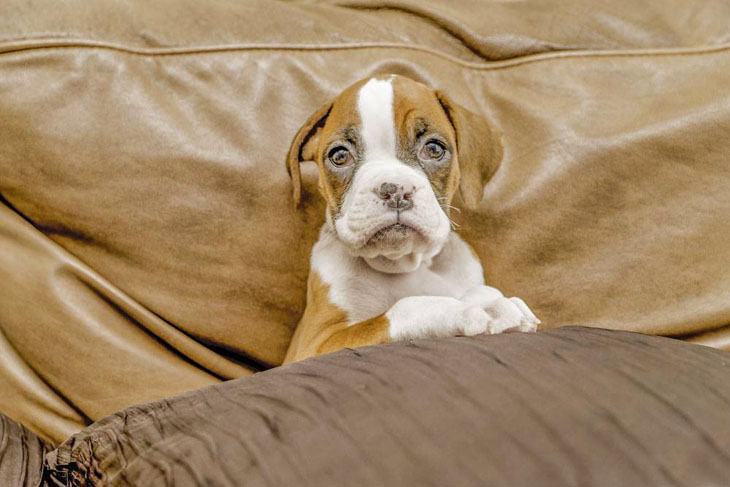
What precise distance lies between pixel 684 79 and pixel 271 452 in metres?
1.24

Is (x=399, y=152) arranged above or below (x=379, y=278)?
above

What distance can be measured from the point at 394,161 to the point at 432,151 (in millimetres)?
87

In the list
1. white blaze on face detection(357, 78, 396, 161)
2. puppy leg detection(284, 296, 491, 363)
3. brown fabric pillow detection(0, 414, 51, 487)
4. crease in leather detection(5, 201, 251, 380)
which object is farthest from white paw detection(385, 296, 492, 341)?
brown fabric pillow detection(0, 414, 51, 487)


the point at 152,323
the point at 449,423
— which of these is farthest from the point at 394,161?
the point at 449,423

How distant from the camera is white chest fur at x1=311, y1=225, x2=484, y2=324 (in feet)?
4.85

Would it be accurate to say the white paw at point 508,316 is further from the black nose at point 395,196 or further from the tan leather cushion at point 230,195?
the tan leather cushion at point 230,195

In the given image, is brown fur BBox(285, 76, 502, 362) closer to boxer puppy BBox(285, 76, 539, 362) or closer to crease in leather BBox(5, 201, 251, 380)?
boxer puppy BBox(285, 76, 539, 362)

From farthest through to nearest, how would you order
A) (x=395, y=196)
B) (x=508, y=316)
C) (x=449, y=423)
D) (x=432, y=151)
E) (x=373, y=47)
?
(x=373, y=47), (x=432, y=151), (x=395, y=196), (x=508, y=316), (x=449, y=423)

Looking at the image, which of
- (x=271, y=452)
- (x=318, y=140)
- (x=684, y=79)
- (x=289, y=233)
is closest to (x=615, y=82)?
(x=684, y=79)

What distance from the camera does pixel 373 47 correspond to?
1663 millimetres

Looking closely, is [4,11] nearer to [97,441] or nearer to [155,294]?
[155,294]

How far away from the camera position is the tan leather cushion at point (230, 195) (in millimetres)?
1511

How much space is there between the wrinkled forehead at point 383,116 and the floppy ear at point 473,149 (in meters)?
0.04

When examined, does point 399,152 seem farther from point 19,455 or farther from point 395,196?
point 19,455
